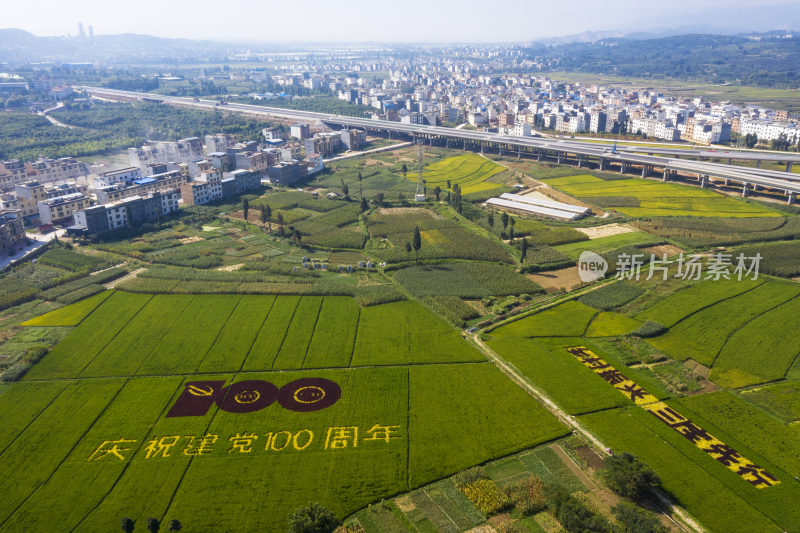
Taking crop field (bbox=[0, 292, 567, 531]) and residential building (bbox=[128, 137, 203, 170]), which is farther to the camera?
residential building (bbox=[128, 137, 203, 170])

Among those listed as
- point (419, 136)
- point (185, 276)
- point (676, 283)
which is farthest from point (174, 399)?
point (419, 136)

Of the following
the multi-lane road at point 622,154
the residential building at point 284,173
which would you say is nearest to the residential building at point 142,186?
the residential building at point 284,173

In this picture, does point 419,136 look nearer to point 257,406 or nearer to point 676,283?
point 676,283

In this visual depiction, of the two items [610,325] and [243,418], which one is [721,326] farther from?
[243,418]

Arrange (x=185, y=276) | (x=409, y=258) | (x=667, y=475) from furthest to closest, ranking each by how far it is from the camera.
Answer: (x=409, y=258) → (x=185, y=276) → (x=667, y=475)

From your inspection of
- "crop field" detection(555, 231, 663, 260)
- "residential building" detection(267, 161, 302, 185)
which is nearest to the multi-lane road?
"crop field" detection(555, 231, 663, 260)

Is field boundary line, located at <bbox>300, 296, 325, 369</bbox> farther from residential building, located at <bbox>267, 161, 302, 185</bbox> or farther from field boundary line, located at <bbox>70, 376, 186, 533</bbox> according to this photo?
residential building, located at <bbox>267, 161, 302, 185</bbox>

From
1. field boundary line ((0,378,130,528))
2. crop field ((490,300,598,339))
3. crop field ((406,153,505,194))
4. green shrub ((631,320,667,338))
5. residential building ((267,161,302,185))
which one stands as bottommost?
field boundary line ((0,378,130,528))
